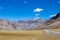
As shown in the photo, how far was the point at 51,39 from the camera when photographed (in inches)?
945

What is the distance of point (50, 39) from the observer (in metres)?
24.1

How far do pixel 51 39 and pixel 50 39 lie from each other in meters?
0.17
